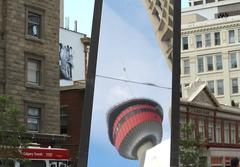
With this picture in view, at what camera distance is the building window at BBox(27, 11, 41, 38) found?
36750 millimetres

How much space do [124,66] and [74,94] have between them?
120 ft

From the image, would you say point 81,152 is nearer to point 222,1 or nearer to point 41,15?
point 41,15

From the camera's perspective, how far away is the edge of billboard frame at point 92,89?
8.54 m

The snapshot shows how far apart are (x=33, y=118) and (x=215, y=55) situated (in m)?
48.7

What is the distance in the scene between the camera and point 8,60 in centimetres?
3453

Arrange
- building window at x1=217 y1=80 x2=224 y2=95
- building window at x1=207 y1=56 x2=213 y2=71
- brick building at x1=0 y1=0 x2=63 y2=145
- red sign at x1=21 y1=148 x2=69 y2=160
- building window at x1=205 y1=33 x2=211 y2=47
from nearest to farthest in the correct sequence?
red sign at x1=21 y1=148 x2=69 y2=160, brick building at x1=0 y1=0 x2=63 y2=145, building window at x1=217 y1=80 x2=224 y2=95, building window at x1=205 y1=33 x2=211 y2=47, building window at x1=207 y1=56 x2=213 y2=71

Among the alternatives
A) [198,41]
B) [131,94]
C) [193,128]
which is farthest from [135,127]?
[198,41]

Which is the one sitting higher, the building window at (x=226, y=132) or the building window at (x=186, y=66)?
the building window at (x=186, y=66)

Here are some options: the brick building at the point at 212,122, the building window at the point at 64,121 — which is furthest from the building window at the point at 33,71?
the brick building at the point at 212,122

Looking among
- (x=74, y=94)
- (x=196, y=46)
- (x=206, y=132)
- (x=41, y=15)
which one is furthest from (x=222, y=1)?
(x=41, y=15)

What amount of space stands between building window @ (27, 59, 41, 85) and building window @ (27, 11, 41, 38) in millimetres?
1812

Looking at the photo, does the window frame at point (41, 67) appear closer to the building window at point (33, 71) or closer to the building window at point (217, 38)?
the building window at point (33, 71)

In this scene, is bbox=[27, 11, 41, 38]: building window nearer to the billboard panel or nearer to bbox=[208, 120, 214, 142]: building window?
the billboard panel

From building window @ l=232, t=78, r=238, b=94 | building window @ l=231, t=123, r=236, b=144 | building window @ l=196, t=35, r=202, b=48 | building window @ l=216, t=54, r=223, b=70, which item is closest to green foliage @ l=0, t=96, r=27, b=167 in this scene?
building window @ l=231, t=123, r=236, b=144
